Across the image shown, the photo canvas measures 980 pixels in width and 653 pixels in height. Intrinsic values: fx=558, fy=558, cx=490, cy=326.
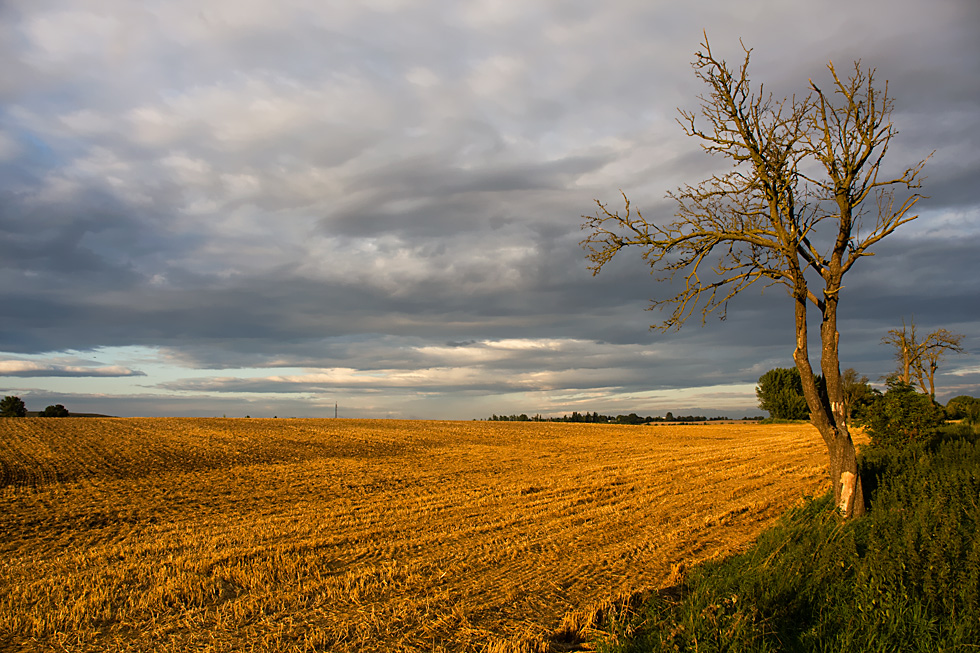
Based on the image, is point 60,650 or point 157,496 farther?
point 157,496

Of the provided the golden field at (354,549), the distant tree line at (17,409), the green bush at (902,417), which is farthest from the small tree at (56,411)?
the green bush at (902,417)

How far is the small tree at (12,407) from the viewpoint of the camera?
84438mm

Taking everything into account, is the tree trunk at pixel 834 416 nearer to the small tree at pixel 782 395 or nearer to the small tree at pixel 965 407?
the small tree at pixel 965 407

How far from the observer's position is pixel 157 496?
53.3 ft

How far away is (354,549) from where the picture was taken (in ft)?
31.7

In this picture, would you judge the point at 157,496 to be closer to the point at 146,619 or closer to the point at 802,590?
the point at 146,619

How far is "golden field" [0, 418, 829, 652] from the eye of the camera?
247 inches

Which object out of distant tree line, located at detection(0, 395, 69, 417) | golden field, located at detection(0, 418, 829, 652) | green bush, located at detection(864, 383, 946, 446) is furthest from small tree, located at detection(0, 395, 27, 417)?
green bush, located at detection(864, 383, 946, 446)

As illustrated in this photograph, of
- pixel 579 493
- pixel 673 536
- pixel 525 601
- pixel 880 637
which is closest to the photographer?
pixel 880 637

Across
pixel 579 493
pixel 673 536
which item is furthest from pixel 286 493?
pixel 673 536

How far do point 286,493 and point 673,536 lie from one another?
37.8 ft

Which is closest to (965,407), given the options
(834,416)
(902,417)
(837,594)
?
(902,417)

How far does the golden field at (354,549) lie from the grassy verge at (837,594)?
2.76 feet

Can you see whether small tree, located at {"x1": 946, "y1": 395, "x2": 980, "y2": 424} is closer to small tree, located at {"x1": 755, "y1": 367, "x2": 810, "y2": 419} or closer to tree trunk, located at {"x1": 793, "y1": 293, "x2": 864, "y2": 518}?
small tree, located at {"x1": 755, "y1": 367, "x2": 810, "y2": 419}
